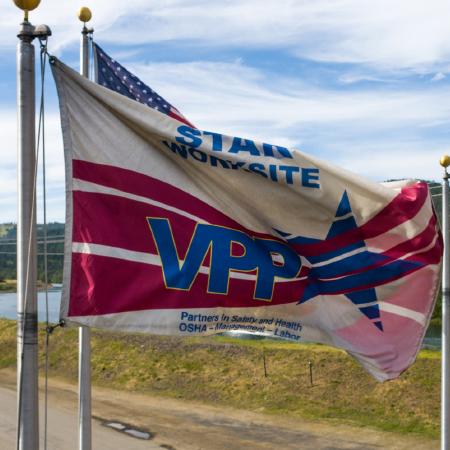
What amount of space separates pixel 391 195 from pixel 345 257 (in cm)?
64

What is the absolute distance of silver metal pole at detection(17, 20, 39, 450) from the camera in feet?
14.4

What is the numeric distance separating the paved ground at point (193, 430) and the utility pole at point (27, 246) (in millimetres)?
12056

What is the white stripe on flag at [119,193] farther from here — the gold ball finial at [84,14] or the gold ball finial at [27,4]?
the gold ball finial at [84,14]

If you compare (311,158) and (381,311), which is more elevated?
(311,158)

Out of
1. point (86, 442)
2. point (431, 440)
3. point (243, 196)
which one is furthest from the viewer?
point (431, 440)

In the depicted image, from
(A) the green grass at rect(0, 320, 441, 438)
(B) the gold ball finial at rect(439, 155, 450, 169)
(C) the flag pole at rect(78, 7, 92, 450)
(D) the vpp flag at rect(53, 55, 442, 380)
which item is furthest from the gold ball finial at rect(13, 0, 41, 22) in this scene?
(A) the green grass at rect(0, 320, 441, 438)

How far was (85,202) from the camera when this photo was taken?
4.98m

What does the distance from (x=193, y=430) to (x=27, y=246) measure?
13.9m

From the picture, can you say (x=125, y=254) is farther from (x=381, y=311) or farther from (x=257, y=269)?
(x=381, y=311)

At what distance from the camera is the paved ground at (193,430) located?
16203 millimetres

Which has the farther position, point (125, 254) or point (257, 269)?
point (257, 269)

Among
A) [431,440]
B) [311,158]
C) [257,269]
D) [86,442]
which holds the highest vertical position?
[311,158]

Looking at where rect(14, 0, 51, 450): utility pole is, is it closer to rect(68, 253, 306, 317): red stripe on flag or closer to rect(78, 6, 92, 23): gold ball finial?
rect(68, 253, 306, 317): red stripe on flag

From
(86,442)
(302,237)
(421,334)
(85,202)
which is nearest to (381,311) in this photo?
(421,334)
